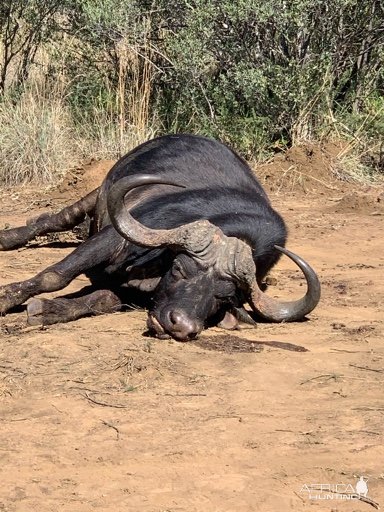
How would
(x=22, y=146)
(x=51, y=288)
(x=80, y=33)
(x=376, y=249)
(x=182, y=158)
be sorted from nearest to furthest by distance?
(x=51, y=288), (x=182, y=158), (x=376, y=249), (x=22, y=146), (x=80, y=33)

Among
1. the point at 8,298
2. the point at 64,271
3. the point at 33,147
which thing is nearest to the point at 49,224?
the point at 64,271

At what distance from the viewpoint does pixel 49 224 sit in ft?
31.8

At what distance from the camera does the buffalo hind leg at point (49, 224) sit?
947 cm

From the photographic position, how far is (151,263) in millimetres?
7207

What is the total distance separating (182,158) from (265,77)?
4.13 metres

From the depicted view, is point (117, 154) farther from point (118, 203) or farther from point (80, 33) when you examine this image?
point (118, 203)

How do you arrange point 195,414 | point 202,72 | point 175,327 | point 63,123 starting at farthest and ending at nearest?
1. point 202,72
2. point 63,123
3. point 175,327
4. point 195,414

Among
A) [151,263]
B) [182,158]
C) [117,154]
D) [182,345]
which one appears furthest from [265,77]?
[182,345]

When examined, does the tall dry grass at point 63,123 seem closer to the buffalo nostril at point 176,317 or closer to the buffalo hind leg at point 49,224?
the buffalo hind leg at point 49,224

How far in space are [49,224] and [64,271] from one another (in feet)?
8.29

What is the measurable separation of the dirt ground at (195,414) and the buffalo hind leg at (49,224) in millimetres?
1460

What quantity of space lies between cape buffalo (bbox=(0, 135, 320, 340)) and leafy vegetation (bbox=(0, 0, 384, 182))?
12.5ft

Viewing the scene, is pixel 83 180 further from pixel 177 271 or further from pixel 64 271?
pixel 177 271

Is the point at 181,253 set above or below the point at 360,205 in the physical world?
above
